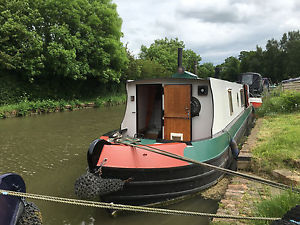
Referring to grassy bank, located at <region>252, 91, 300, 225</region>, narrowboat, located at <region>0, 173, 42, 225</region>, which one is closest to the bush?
grassy bank, located at <region>252, 91, 300, 225</region>

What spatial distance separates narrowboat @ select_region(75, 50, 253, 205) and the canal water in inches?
14.3

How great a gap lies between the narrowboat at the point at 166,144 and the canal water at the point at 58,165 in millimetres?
363

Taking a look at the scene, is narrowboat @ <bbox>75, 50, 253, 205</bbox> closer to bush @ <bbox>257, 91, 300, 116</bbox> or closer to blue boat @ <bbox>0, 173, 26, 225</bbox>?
blue boat @ <bbox>0, 173, 26, 225</bbox>

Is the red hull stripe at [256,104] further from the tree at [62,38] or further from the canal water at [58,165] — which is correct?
the tree at [62,38]

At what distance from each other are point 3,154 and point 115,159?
17.7 feet

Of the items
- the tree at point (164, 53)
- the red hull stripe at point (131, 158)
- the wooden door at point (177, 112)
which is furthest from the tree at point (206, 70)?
the red hull stripe at point (131, 158)

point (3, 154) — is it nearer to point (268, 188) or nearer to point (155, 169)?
point (155, 169)

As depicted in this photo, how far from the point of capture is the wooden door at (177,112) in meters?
5.65

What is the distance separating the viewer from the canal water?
405cm

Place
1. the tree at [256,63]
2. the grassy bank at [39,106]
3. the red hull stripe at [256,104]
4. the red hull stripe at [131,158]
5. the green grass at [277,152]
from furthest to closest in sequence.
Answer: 1. the tree at [256,63]
2. the grassy bank at [39,106]
3. the red hull stripe at [256,104]
4. the green grass at [277,152]
5. the red hull stripe at [131,158]

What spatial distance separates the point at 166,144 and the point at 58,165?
146 inches

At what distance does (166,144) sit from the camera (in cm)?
442

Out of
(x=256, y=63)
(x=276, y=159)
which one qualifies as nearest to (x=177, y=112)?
(x=276, y=159)

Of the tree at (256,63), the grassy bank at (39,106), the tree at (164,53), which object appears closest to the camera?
the grassy bank at (39,106)
